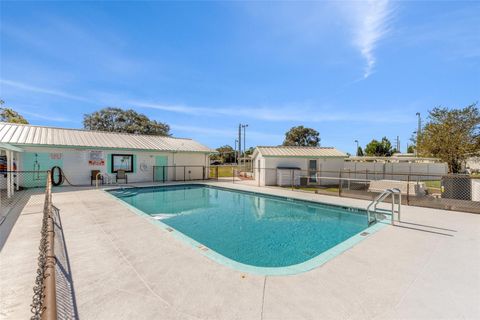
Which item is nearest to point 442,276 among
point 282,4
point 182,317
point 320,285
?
point 320,285

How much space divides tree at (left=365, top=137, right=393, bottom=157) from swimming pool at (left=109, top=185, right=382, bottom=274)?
118 ft

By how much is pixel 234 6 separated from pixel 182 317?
1111 cm

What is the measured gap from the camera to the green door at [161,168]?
17.2m

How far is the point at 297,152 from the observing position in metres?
16.0

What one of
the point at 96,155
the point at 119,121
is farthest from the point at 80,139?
the point at 119,121

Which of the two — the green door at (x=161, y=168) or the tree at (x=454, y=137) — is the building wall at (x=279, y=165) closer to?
the tree at (x=454, y=137)

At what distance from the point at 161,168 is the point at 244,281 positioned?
15.6 meters

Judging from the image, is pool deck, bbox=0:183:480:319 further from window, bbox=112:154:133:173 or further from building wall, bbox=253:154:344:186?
window, bbox=112:154:133:173

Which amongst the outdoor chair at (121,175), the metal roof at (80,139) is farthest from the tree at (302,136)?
the outdoor chair at (121,175)

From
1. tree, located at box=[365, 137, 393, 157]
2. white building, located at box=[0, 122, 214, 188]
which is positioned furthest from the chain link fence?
tree, located at box=[365, 137, 393, 157]

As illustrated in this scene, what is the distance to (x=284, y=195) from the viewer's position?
37.3ft

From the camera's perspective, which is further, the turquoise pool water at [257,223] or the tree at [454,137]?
the tree at [454,137]

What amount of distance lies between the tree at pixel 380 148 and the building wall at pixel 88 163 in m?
34.0

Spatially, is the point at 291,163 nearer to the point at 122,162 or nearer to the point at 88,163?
the point at 122,162
